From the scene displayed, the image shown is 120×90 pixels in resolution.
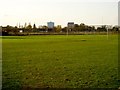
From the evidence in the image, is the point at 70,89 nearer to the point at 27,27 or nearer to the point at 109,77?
the point at 109,77

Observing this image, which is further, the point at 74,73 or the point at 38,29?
the point at 38,29

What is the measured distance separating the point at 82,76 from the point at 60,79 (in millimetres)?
1073

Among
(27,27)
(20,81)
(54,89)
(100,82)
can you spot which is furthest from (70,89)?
(27,27)

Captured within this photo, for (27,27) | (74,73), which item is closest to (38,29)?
(27,27)

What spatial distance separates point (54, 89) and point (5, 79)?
112 inches

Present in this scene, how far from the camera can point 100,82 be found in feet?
33.1

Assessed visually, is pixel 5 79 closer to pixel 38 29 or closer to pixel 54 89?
pixel 54 89

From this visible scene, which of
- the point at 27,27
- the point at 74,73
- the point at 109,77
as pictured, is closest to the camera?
the point at 109,77

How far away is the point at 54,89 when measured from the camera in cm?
858

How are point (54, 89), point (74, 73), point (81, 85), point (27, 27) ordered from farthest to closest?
1. point (27, 27)
2. point (74, 73)
3. point (81, 85)
4. point (54, 89)

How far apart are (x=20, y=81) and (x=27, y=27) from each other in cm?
13790

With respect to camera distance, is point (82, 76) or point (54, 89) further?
point (82, 76)

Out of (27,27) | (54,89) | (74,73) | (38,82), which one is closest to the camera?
(54,89)

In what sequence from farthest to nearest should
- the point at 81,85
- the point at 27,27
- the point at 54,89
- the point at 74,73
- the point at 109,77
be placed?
the point at 27,27 → the point at 74,73 → the point at 109,77 → the point at 81,85 → the point at 54,89
